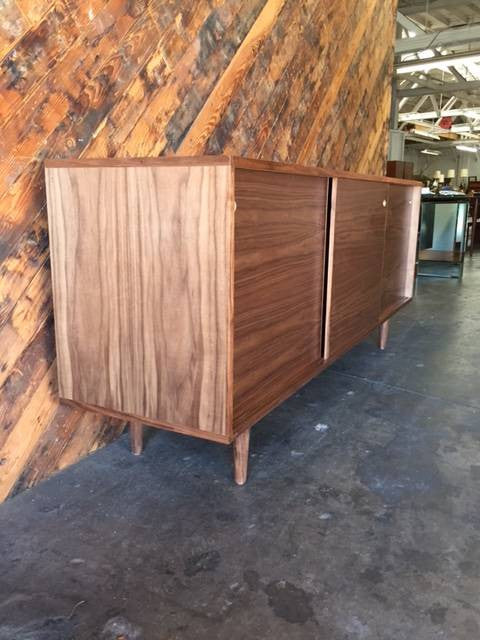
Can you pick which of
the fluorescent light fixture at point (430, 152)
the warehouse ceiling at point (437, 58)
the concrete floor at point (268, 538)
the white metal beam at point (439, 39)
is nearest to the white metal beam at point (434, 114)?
the warehouse ceiling at point (437, 58)

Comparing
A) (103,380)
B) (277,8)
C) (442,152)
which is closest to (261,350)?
(103,380)

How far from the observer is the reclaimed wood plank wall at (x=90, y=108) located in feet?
4.53

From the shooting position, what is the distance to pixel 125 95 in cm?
164

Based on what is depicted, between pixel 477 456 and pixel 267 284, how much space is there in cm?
96

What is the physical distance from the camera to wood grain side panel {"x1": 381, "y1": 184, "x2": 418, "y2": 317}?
2.59 m

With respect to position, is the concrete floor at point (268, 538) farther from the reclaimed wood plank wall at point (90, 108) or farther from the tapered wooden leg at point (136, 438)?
the reclaimed wood plank wall at point (90, 108)

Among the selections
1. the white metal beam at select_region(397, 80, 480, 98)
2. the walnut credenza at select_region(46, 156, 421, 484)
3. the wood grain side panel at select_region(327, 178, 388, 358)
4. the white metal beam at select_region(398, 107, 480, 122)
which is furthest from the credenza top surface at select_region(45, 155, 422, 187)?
the white metal beam at select_region(398, 107, 480, 122)

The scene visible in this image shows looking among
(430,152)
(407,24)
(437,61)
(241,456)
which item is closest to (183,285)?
(241,456)

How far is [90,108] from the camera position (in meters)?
1.54

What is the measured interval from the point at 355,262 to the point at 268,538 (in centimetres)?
117

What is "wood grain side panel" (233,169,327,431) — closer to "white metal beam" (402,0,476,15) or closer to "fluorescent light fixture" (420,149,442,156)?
"white metal beam" (402,0,476,15)

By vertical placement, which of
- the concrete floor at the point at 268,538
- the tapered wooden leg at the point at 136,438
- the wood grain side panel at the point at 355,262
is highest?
the wood grain side panel at the point at 355,262

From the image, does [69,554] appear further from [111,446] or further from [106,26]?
[106,26]

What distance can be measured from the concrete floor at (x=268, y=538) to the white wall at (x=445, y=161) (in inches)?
729
